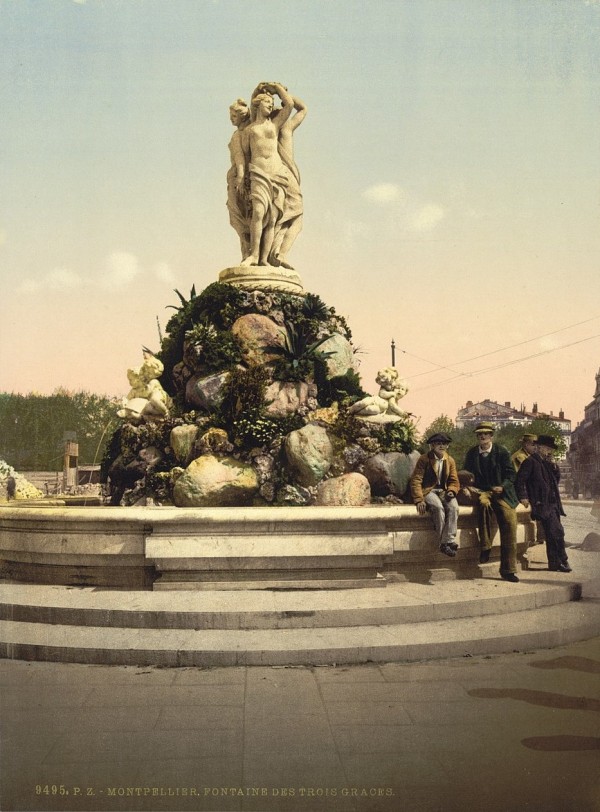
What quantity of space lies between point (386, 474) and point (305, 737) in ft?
22.7

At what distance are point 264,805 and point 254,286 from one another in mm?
9830

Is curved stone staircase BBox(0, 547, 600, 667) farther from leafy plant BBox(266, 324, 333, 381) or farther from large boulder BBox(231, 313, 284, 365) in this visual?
large boulder BBox(231, 313, 284, 365)

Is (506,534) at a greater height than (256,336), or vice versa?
(256,336)

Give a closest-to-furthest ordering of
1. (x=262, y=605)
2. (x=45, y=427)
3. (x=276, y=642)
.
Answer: (x=276, y=642) → (x=262, y=605) → (x=45, y=427)

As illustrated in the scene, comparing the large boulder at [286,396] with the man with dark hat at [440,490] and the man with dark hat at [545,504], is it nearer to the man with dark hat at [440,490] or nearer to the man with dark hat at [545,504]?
the man with dark hat at [440,490]

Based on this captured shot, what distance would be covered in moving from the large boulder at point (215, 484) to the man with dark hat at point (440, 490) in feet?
10.4

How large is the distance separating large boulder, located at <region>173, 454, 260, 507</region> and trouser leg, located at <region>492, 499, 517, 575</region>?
11.8ft

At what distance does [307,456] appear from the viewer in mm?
11023

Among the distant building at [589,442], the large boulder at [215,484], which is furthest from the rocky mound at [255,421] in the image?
the distant building at [589,442]

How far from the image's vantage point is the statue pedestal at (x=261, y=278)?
42.1 ft

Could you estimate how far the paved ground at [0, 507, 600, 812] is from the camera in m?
3.73

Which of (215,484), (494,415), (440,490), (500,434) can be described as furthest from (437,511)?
(494,415)

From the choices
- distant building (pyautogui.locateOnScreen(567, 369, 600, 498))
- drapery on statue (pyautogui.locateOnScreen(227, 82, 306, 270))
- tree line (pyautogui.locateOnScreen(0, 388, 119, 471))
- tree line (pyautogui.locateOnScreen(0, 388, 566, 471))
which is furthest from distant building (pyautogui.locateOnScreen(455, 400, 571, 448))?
drapery on statue (pyautogui.locateOnScreen(227, 82, 306, 270))

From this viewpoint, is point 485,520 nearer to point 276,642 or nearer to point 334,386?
point 276,642
